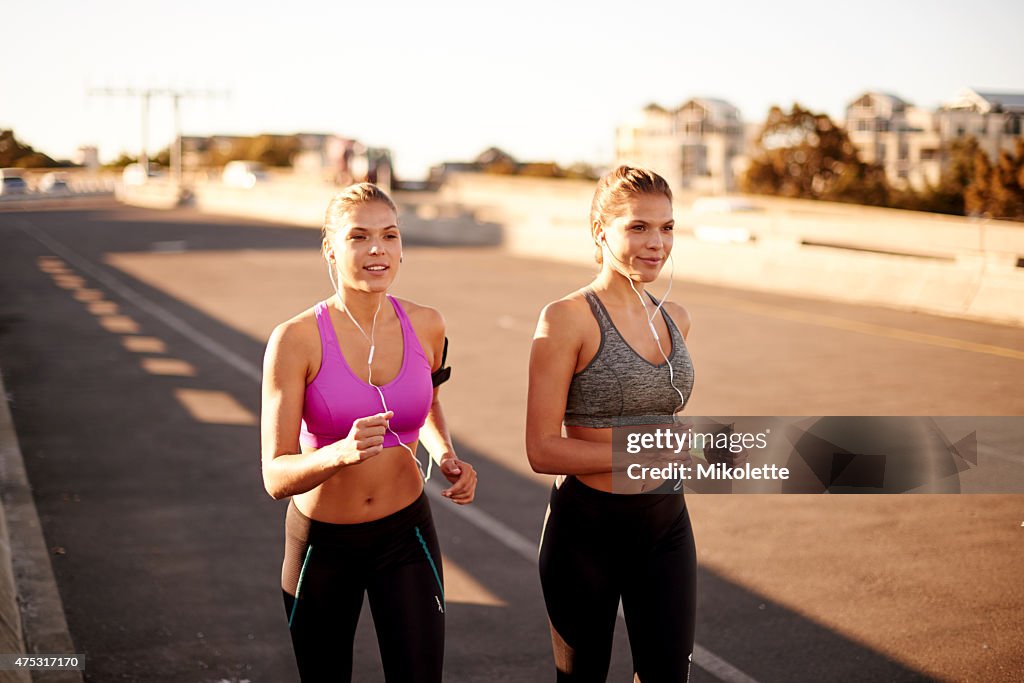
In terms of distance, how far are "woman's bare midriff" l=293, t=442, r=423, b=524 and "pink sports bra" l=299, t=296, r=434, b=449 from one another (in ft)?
0.30

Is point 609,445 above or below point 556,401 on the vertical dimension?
below

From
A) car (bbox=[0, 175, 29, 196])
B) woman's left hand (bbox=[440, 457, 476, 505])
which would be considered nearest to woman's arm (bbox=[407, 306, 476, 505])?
woman's left hand (bbox=[440, 457, 476, 505])

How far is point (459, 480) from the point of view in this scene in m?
3.89

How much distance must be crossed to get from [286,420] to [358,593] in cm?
68

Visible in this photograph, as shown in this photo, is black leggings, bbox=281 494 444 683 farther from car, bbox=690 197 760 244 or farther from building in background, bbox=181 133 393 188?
building in background, bbox=181 133 393 188

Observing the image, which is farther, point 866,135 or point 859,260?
point 866,135

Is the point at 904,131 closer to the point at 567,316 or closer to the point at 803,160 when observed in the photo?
the point at 803,160

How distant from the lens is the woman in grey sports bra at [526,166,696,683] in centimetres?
386

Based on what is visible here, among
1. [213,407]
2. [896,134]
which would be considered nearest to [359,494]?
[213,407]

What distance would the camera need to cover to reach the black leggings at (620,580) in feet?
12.8

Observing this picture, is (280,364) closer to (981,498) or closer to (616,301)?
(616,301)

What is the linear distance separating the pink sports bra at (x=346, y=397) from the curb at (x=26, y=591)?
6.10ft

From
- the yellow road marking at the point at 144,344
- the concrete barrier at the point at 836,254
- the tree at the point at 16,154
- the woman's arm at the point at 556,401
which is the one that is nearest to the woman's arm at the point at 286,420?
the woman's arm at the point at 556,401

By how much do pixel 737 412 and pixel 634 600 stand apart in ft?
24.7
